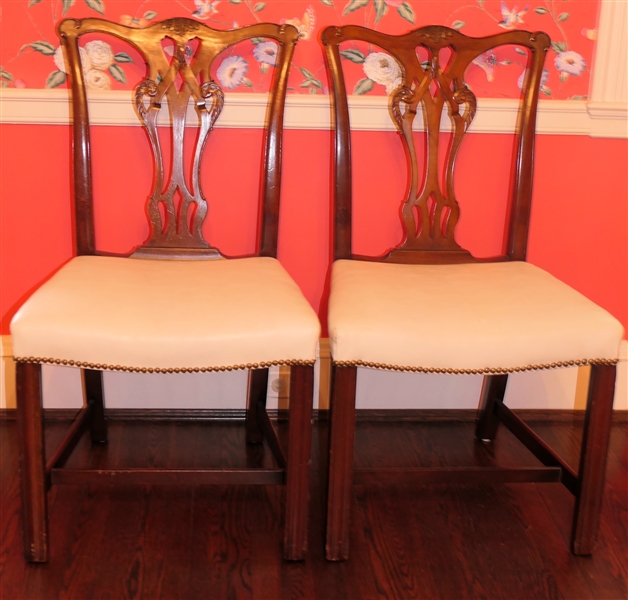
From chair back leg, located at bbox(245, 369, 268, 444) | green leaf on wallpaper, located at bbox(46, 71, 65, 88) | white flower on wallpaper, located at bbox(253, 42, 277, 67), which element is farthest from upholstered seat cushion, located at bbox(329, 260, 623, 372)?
green leaf on wallpaper, located at bbox(46, 71, 65, 88)

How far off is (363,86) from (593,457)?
3.32 feet

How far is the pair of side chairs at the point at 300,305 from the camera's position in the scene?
4.59 feet

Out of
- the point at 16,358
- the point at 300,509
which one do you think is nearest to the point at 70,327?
the point at 16,358

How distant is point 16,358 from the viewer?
55.0 inches

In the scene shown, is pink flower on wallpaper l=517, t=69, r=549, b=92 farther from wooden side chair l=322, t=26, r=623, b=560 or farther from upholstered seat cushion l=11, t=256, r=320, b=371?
upholstered seat cushion l=11, t=256, r=320, b=371

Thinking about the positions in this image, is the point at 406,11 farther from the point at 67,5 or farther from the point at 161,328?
the point at 161,328

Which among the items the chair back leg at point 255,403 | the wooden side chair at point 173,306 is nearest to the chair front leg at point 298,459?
the wooden side chair at point 173,306

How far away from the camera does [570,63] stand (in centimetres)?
193

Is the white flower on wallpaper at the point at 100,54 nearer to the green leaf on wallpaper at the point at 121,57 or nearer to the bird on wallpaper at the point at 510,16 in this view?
the green leaf on wallpaper at the point at 121,57

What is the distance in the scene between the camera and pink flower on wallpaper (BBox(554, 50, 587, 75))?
1.92m

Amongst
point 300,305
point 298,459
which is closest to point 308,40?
point 300,305

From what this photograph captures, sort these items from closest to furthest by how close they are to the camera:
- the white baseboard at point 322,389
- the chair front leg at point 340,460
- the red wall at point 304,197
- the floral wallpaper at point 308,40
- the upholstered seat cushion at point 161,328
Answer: the upholstered seat cushion at point 161,328 → the chair front leg at point 340,460 → the floral wallpaper at point 308,40 → the red wall at point 304,197 → the white baseboard at point 322,389

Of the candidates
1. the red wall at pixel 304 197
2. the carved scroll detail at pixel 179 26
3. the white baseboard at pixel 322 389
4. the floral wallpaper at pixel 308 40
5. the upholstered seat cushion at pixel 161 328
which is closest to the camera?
the upholstered seat cushion at pixel 161 328

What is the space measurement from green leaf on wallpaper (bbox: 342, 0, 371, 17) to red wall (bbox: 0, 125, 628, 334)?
11.4 inches
